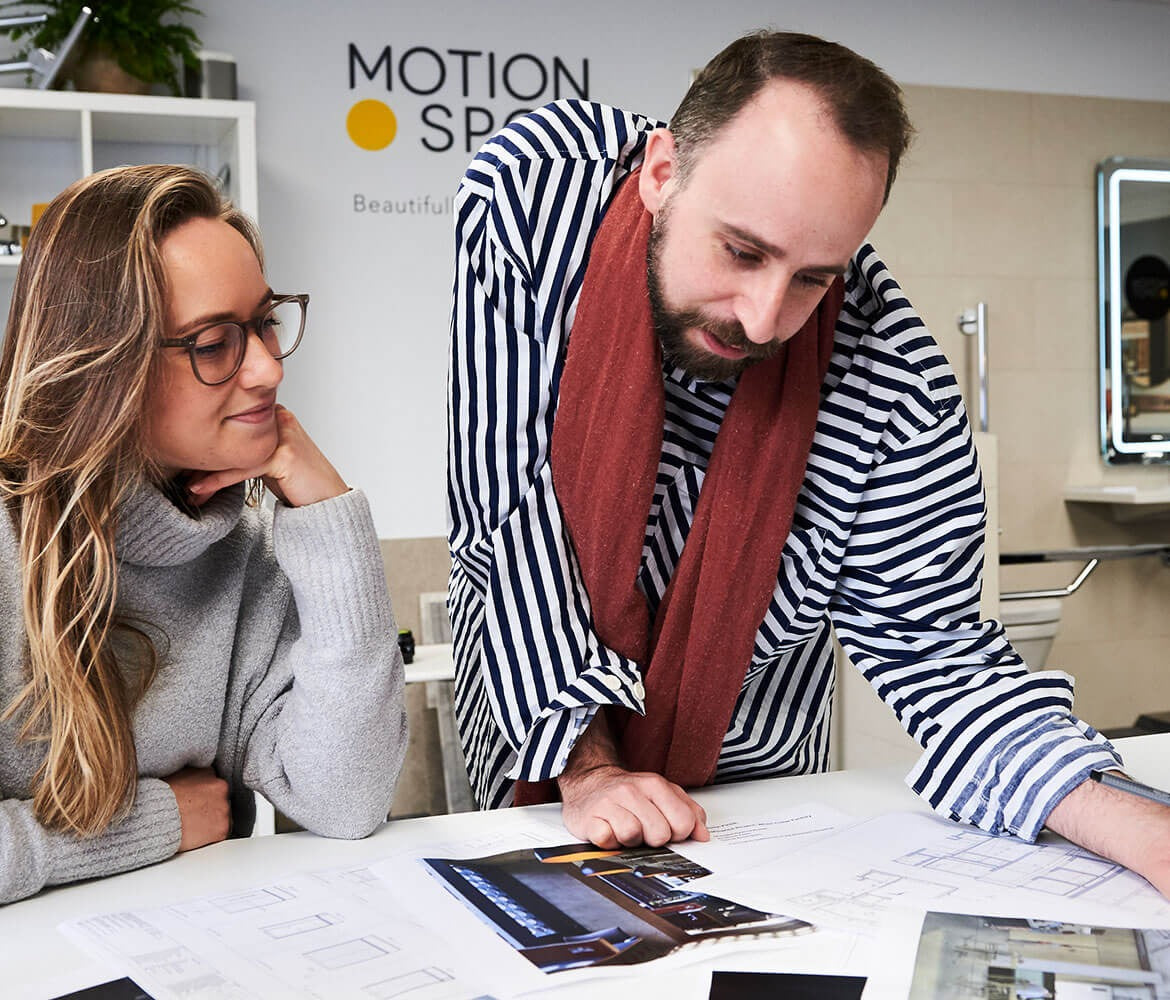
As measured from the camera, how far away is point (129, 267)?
978 mm

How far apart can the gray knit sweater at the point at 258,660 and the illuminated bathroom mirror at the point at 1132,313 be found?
3.42 meters

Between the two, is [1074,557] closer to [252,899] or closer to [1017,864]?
[1017,864]

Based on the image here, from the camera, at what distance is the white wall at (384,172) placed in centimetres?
312

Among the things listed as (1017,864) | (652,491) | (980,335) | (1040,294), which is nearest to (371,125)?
(980,335)

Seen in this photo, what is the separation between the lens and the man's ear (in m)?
1.10

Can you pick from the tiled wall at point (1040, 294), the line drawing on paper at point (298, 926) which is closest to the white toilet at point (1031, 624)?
the tiled wall at point (1040, 294)

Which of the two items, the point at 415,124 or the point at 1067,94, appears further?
the point at 1067,94

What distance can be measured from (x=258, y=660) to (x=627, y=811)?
0.38 meters

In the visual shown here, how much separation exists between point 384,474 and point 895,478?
7.30 feet

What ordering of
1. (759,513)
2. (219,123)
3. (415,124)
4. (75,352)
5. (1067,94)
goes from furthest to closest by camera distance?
A: (1067,94), (415,124), (219,123), (759,513), (75,352)

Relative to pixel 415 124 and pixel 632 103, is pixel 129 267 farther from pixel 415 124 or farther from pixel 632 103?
pixel 632 103

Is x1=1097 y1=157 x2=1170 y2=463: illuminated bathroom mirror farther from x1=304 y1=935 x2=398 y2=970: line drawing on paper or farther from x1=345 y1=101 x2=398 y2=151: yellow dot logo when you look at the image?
x1=304 y1=935 x2=398 y2=970: line drawing on paper

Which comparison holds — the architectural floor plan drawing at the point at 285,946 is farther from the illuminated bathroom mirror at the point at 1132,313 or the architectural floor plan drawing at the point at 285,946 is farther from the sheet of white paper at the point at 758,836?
the illuminated bathroom mirror at the point at 1132,313

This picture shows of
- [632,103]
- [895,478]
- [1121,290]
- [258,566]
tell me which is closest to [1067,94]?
[1121,290]
